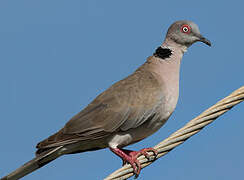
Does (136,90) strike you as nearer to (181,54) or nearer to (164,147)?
(181,54)

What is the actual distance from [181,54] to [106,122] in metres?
1.83

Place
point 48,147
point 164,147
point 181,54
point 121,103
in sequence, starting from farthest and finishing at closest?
point 181,54
point 121,103
point 48,147
point 164,147

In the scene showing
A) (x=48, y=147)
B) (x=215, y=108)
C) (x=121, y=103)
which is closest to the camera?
(x=215, y=108)

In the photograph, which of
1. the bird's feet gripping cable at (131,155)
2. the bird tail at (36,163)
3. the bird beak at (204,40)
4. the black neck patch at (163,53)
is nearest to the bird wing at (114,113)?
the bird tail at (36,163)

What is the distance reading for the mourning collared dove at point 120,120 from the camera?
5805 millimetres

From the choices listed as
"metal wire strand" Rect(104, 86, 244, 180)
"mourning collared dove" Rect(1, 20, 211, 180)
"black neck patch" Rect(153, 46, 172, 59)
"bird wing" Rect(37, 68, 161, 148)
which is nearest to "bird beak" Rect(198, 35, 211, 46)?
"black neck patch" Rect(153, 46, 172, 59)

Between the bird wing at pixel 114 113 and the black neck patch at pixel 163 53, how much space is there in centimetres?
62

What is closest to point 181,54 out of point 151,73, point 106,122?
point 151,73

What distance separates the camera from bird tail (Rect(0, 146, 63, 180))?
5.52 metres

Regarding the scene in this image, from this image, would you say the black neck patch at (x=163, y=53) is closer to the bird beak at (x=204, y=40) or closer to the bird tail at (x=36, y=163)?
the bird beak at (x=204, y=40)

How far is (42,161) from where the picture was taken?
19.0 feet

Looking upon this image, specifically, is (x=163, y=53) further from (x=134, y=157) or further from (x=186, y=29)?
(x=134, y=157)

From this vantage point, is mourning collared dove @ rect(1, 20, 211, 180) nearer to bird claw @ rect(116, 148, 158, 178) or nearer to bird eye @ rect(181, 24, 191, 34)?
bird claw @ rect(116, 148, 158, 178)

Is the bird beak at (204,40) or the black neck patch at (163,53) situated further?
the bird beak at (204,40)
